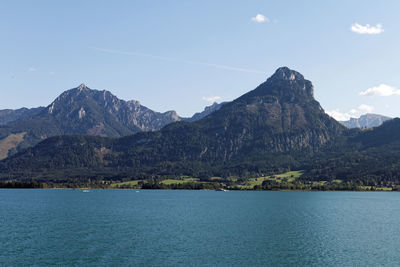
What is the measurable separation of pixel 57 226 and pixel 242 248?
68.9m

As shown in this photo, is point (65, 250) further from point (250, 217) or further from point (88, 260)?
Result: point (250, 217)

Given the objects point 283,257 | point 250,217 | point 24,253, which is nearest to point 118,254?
point 24,253

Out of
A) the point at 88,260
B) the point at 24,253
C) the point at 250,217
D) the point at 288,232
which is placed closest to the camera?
the point at 88,260

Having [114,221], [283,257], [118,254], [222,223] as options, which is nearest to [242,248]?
[283,257]

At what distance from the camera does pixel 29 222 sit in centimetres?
14600

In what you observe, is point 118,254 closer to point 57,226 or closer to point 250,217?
point 57,226

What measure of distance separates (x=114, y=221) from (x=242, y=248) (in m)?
67.3

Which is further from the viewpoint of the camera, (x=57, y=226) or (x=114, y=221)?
(x=114, y=221)

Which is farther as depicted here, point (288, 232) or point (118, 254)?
point (288, 232)

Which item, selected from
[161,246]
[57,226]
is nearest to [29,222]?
[57,226]

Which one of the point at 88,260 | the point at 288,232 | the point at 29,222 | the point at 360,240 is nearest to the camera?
the point at 88,260

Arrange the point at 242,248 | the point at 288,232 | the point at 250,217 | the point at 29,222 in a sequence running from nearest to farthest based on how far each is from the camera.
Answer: the point at 242,248 → the point at 288,232 → the point at 29,222 → the point at 250,217

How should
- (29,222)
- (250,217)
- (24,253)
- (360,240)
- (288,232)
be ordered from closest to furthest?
(24,253), (360,240), (288,232), (29,222), (250,217)

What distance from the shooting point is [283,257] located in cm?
9444
